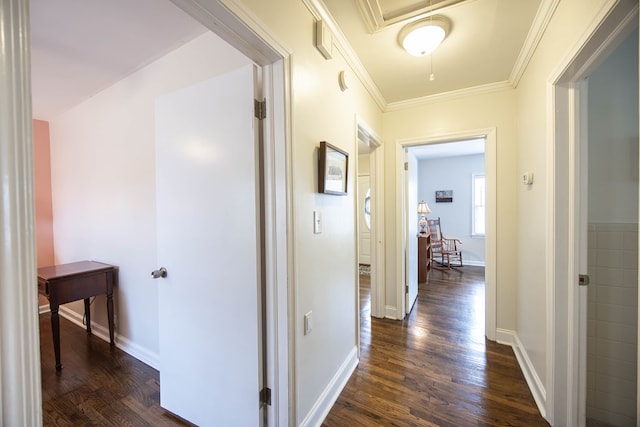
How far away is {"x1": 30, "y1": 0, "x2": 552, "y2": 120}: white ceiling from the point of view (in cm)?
146

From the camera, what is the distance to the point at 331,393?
66.2 inches

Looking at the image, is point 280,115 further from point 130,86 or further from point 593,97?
point 593,97

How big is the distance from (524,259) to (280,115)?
7.33 feet

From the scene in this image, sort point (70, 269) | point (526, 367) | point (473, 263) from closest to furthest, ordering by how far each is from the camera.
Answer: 1. point (526, 367)
2. point (70, 269)
3. point (473, 263)

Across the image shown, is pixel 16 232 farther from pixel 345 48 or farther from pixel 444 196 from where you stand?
pixel 444 196

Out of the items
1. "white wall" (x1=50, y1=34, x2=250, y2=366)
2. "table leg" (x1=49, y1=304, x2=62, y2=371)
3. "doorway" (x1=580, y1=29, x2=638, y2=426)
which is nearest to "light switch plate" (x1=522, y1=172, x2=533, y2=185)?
"doorway" (x1=580, y1=29, x2=638, y2=426)

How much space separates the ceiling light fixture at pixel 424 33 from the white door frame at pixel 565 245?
68 centimetres

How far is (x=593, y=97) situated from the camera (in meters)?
1.53

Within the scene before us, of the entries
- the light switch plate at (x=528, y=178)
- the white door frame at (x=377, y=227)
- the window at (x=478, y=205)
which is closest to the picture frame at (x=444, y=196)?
the window at (x=478, y=205)

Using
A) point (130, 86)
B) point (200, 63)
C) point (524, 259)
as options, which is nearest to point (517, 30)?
point (524, 259)

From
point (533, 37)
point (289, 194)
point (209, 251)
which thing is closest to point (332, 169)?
point (289, 194)

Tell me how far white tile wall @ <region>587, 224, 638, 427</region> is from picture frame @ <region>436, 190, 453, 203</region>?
4564 mm

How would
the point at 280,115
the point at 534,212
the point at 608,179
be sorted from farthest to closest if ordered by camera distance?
the point at 534,212 → the point at 608,179 → the point at 280,115

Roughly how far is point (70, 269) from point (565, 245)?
360cm
